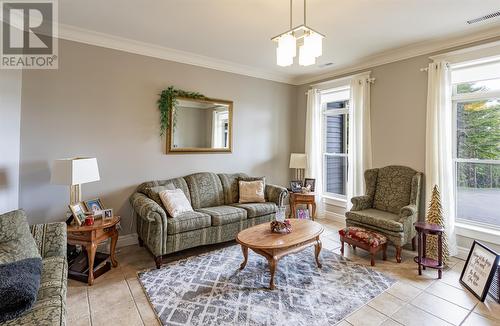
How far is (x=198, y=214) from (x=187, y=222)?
0.22m

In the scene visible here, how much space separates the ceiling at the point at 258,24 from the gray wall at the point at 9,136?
0.86 metres

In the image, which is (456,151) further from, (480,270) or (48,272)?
(48,272)

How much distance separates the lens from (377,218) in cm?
333

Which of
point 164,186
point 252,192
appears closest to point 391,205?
point 252,192

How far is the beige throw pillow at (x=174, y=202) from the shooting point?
3250 millimetres

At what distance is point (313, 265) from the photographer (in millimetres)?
3055

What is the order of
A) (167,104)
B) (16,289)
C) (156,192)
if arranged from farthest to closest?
(167,104) < (156,192) < (16,289)

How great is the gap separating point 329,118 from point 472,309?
362cm

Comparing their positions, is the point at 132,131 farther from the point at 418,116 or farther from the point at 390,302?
the point at 418,116

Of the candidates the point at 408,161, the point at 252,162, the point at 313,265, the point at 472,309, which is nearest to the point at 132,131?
the point at 252,162

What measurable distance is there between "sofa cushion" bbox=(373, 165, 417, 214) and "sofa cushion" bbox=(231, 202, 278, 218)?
5.03 feet

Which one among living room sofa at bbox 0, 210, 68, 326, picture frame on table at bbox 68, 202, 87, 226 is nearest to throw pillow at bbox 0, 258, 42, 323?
living room sofa at bbox 0, 210, 68, 326
